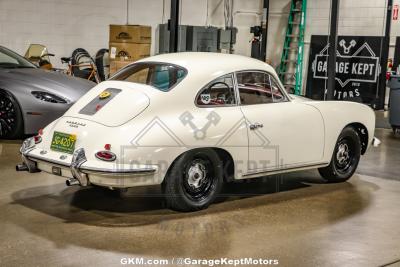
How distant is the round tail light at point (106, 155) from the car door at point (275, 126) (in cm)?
139

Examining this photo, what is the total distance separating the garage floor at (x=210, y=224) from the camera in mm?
4438

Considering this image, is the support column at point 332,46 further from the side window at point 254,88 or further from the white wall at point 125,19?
the white wall at point 125,19

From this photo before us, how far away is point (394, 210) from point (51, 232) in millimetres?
3264

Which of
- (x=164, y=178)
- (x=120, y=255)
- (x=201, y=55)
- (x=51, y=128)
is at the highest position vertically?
(x=201, y=55)

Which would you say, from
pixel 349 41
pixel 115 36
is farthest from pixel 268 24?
pixel 115 36

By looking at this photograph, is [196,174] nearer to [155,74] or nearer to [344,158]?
[155,74]

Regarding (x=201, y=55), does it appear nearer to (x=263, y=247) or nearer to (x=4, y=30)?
(x=263, y=247)

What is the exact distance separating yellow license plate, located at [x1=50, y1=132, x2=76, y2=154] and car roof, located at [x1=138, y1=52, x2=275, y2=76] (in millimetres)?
1287

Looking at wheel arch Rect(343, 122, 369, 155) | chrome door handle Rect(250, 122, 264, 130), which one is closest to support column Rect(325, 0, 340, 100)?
wheel arch Rect(343, 122, 369, 155)

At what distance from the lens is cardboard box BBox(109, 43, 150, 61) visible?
48.4 feet

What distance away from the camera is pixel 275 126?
234 inches

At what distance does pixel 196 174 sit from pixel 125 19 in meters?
11.3

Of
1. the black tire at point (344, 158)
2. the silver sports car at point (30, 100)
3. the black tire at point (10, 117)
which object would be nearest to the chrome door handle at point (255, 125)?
the black tire at point (344, 158)

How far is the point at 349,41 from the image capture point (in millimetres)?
15289
